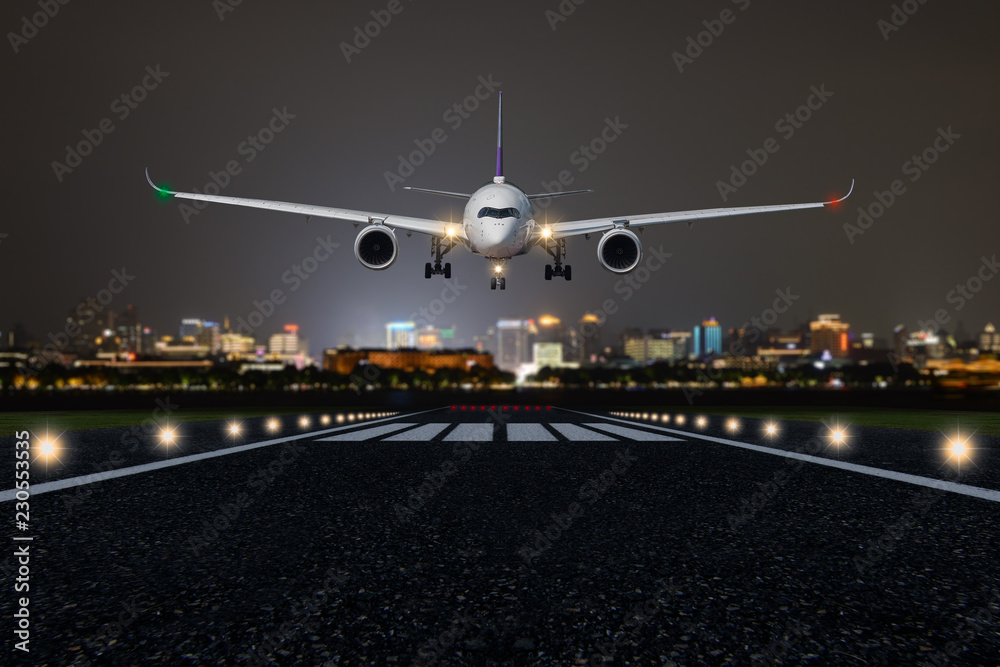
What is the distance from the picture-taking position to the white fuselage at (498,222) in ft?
76.2

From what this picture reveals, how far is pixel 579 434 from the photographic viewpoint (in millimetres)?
19109

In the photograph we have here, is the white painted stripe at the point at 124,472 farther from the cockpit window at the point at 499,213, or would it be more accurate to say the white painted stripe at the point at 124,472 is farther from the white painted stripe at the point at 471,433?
the cockpit window at the point at 499,213

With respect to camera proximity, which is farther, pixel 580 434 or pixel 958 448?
pixel 580 434

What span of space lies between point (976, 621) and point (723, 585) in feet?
5.01

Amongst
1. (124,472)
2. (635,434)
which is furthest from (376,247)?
(124,472)

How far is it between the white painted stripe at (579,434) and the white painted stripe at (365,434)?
509 centimetres

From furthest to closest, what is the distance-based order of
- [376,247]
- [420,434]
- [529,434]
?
1. [376,247]
2. [529,434]
3. [420,434]

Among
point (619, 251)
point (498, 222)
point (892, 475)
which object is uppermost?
point (498, 222)

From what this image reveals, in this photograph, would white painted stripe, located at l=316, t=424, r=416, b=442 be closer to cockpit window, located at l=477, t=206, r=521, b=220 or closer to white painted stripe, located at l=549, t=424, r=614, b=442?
white painted stripe, located at l=549, t=424, r=614, b=442

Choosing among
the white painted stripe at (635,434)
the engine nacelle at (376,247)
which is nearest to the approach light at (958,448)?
the white painted stripe at (635,434)

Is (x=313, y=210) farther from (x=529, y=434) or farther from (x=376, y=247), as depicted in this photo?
(x=529, y=434)

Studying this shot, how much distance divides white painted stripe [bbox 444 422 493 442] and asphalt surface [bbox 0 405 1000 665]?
556 cm

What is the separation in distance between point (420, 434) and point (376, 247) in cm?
805

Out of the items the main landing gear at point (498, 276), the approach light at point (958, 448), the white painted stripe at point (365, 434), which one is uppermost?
the main landing gear at point (498, 276)
